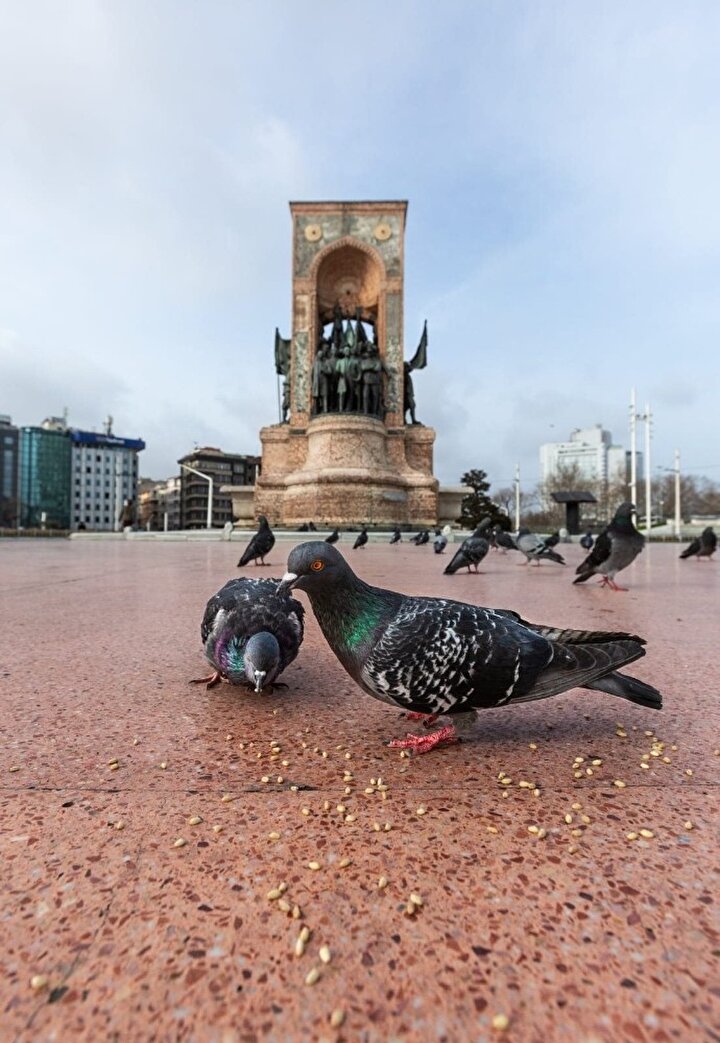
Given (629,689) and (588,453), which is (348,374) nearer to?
(629,689)

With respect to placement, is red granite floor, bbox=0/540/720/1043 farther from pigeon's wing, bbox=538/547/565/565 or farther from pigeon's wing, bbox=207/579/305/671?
pigeon's wing, bbox=538/547/565/565

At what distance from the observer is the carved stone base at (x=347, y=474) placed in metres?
23.1

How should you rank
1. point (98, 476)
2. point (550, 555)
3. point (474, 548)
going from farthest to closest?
point (98, 476)
point (550, 555)
point (474, 548)

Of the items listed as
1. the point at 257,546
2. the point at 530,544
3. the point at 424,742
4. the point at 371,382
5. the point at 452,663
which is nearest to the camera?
the point at 452,663

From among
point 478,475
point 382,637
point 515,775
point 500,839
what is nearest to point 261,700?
point 382,637

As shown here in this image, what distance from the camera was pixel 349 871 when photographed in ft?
3.24

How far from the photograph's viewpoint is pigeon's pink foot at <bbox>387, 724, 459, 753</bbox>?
61.1 inches

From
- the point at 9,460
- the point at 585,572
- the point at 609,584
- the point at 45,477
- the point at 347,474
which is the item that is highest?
the point at 9,460

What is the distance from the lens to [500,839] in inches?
42.9

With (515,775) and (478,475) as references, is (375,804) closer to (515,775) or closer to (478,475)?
(515,775)

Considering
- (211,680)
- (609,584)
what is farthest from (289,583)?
(609,584)

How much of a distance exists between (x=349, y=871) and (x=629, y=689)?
1025mm

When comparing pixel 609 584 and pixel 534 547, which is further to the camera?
pixel 534 547

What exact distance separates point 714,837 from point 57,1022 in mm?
1160
